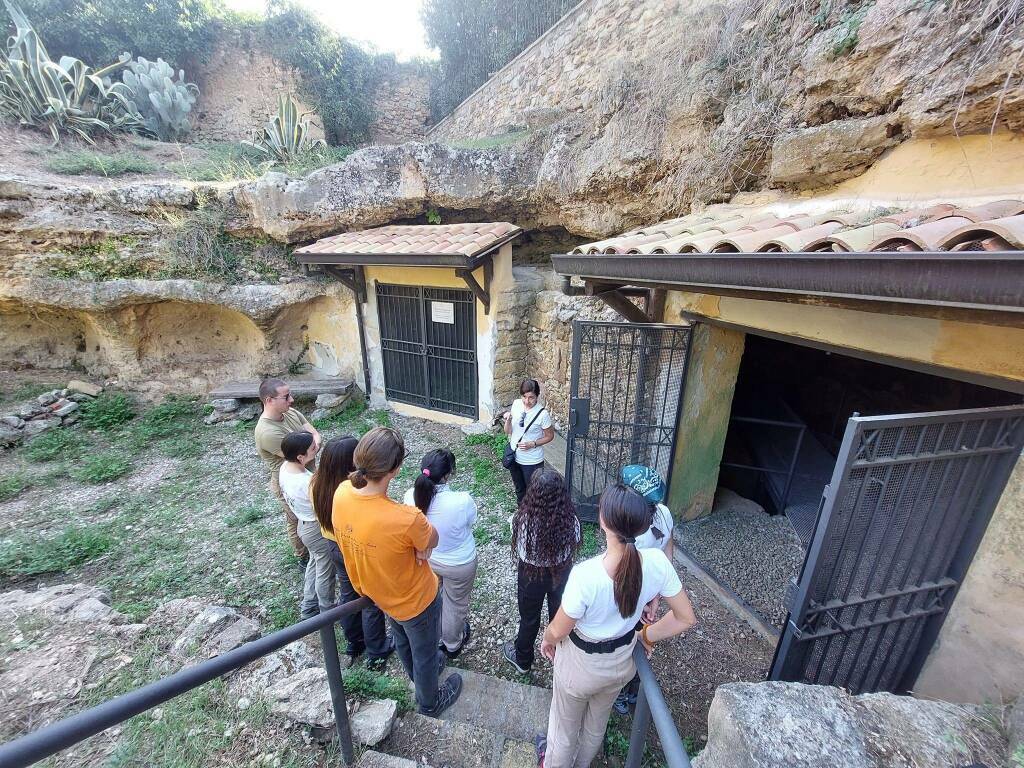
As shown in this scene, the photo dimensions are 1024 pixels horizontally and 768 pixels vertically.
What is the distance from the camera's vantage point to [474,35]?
10906 millimetres

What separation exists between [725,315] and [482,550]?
3.02m

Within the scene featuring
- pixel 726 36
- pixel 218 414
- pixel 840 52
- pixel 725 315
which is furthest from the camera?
pixel 218 414

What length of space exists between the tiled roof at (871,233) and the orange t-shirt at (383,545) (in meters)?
2.11

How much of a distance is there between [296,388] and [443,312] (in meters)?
3.04

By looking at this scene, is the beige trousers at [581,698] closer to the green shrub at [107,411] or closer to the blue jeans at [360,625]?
the blue jeans at [360,625]

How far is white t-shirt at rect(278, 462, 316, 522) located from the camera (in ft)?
9.05

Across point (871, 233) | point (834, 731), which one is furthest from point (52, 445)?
point (871, 233)

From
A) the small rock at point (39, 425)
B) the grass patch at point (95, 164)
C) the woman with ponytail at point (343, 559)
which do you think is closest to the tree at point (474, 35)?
the grass patch at point (95, 164)

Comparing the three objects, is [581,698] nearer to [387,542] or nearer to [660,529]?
[660,529]

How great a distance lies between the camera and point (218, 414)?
684cm

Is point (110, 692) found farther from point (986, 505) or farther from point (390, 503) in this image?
point (986, 505)

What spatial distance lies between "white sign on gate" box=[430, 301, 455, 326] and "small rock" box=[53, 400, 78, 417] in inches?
235

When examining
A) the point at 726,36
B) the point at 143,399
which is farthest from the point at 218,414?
the point at 726,36

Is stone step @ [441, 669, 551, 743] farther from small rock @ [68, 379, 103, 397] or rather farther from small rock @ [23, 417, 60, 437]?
small rock @ [68, 379, 103, 397]
